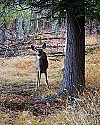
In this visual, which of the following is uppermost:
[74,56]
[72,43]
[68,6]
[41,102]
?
[68,6]

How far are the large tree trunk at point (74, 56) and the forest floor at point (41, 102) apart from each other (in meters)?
0.43

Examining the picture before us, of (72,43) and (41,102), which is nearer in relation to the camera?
(41,102)

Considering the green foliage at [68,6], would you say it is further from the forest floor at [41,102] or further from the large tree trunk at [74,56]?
the forest floor at [41,102]

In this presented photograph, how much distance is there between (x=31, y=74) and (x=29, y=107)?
7852 mm

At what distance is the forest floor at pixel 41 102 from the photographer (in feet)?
20.8

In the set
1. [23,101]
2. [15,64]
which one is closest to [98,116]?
[23,101]

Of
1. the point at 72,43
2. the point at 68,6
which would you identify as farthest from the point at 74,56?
the point at 68,6

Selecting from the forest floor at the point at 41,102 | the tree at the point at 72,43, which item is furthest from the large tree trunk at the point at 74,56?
the forest floor at the point at 41,102

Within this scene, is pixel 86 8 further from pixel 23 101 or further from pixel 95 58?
pixel 95 58

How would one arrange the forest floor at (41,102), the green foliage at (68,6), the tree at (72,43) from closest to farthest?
the forest floor at (41,102), the green foliage at (68,6), the tree at (72,43)

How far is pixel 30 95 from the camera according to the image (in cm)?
1094

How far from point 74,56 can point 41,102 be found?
1696 mm

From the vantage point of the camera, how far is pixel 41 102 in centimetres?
970

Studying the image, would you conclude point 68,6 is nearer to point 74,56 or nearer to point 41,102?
point 74,56
